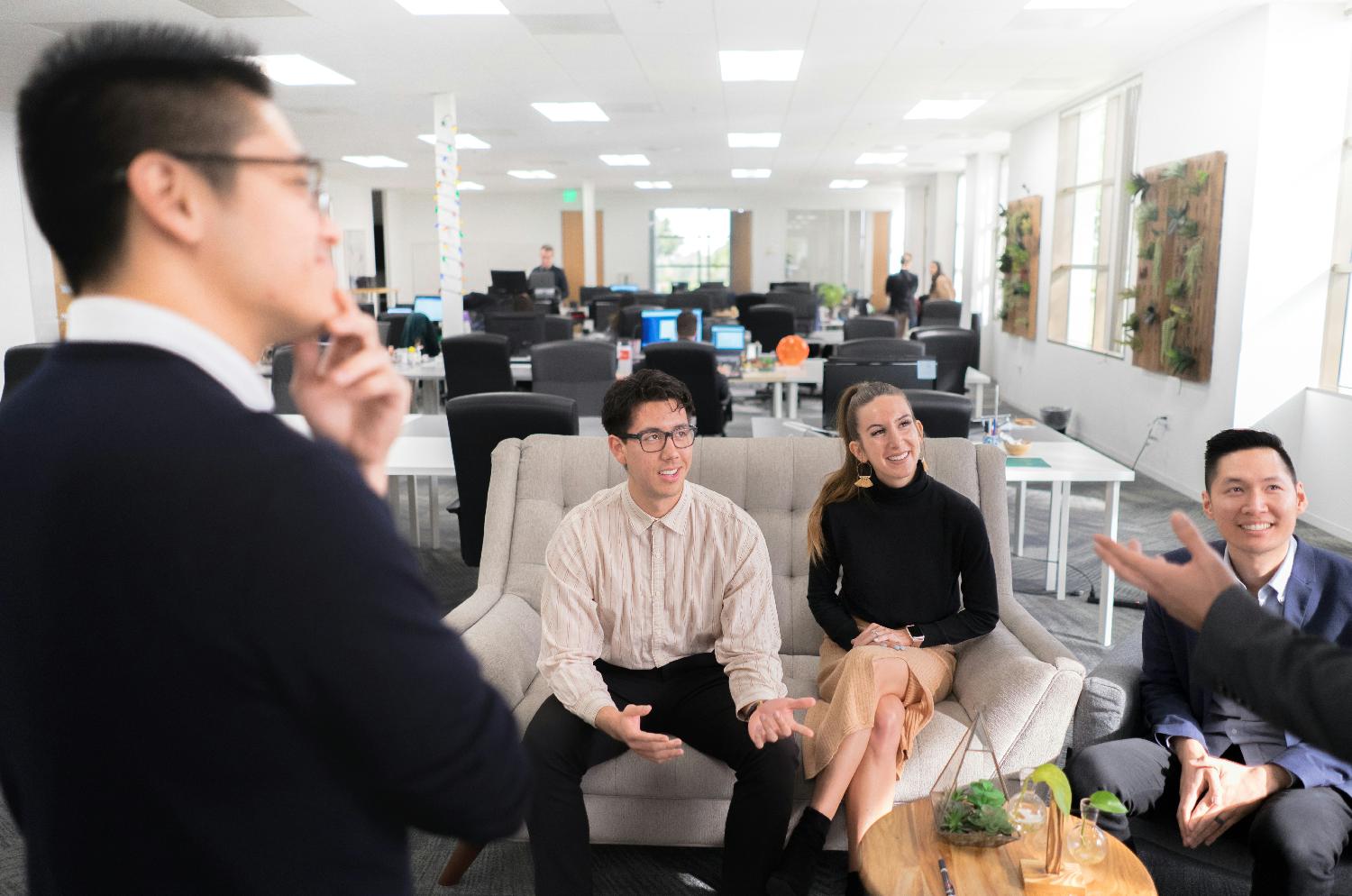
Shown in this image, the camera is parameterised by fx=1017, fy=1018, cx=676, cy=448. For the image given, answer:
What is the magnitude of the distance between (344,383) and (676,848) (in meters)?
2.34

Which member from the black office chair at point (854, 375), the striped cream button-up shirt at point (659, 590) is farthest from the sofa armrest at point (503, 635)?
the black office chair at point (854, 375)

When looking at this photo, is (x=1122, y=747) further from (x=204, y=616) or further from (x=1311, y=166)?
(x=1311, y=166)

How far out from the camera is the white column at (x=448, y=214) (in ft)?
29.5

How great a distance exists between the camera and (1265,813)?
2119mm

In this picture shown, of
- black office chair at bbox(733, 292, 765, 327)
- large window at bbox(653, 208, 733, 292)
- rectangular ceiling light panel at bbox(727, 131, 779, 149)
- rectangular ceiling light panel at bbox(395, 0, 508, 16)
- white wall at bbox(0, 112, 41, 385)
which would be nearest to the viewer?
rectangular ceiling light panel at bbox(395, 0, 508, 16)

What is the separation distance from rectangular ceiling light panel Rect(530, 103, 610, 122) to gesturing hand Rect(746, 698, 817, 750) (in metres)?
8.70

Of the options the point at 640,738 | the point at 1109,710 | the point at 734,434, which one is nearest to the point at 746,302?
the point at 734,434

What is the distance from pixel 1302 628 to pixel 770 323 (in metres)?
7.91

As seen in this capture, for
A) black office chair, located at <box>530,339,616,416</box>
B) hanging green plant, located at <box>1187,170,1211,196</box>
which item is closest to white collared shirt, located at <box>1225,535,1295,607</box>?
black office chair, located at <box>530,339,616,416</box>

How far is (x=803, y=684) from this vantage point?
2836mm

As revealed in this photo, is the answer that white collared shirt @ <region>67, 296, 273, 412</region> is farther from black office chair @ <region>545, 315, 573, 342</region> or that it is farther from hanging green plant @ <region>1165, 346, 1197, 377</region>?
black office chair @ <region>545, 315, 573, 342</region>

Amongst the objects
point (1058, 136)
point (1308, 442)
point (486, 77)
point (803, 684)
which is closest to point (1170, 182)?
point (1308, 442)

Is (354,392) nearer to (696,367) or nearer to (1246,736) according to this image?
(1246,736)

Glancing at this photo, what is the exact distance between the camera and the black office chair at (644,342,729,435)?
241 inches
